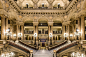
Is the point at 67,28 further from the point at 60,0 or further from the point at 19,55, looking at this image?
the point at 19,55

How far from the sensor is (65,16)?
1870 cm

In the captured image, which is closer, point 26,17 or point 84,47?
point 84,47

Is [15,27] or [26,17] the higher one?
[26,17]

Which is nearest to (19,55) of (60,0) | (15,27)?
(15,27)

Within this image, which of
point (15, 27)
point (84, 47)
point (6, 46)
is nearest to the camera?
point (84, 47)

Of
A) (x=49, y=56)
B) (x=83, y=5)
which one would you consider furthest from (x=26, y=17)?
(x=83, y=5)

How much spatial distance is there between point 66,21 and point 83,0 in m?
8.04

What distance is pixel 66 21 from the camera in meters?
18.7

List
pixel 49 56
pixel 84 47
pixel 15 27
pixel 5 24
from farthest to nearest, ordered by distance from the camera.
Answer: pixel 15 27 < pixel 5 24 < pixel 49 56 < pixel 84 47

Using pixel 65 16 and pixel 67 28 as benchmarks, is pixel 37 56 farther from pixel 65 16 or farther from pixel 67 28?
pixel 65 16

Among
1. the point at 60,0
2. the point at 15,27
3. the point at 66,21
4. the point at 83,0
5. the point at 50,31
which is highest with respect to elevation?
the point at 60,0

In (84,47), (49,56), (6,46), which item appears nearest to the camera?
(84,47)

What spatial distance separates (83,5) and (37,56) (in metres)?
11.1

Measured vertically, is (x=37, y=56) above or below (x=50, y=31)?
below
